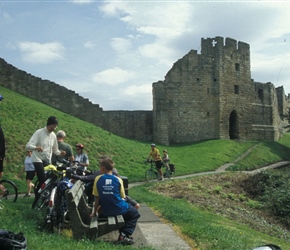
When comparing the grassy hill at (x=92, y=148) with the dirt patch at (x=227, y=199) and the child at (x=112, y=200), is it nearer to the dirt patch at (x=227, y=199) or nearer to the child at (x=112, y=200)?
the dirt patch at (x=227, y=199)

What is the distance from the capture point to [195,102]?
3831 centimetres

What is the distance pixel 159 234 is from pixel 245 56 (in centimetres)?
3707

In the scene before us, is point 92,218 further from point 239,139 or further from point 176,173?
point 239,139

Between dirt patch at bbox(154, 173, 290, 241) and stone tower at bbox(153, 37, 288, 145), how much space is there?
16178 mm

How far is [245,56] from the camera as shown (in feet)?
138

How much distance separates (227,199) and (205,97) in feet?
77.2

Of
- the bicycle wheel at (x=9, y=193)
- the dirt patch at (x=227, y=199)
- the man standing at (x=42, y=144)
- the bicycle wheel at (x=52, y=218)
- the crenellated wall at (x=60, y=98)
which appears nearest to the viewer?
the bicycle wheel at (x=52, y=218)

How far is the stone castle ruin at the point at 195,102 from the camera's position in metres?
30.8

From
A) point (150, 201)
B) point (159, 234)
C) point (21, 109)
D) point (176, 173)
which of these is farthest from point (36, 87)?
point (159, 234)

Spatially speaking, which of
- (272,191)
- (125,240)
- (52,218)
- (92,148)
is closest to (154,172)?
(92,148)

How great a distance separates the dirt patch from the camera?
1224 cm

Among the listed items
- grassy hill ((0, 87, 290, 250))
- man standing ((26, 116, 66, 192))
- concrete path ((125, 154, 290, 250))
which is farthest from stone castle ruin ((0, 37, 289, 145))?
concrete path ((125, 154, 290, 250))

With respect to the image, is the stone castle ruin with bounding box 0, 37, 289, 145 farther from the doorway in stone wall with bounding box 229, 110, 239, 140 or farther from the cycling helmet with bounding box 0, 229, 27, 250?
the cycling helmet with bounding box 0, 229, 27, 250

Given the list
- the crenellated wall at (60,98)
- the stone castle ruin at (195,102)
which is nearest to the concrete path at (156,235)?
the crenellated wall at (60,98)
